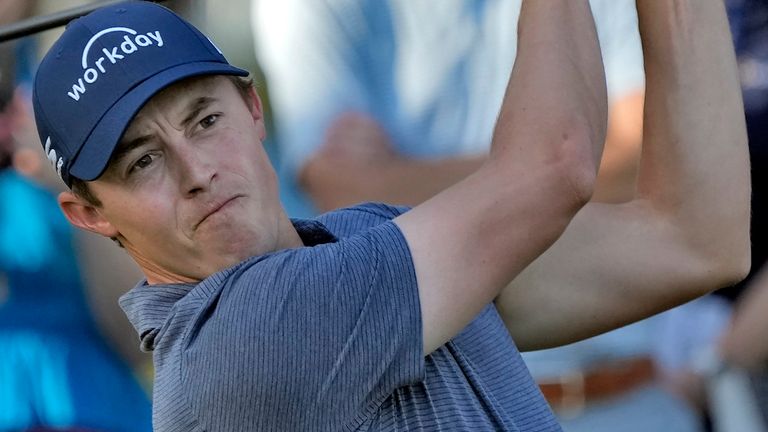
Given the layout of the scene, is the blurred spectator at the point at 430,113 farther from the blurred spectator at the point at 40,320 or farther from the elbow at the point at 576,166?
the elbow at the point at 576,166

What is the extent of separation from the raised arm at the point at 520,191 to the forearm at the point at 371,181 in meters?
1.13

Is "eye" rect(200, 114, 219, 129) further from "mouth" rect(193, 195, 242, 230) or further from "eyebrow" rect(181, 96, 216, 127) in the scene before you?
"mouth" rect(193, 195, 242, 230)

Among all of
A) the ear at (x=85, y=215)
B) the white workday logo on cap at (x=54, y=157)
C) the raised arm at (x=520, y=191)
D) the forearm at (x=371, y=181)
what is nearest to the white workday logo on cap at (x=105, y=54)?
the white workday logo on cap at (x=54, y=157)

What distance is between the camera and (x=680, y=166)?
219cm

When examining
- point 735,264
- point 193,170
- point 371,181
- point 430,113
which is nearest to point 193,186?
point 193,170

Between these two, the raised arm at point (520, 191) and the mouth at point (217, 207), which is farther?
the mouth at point (217, 207)

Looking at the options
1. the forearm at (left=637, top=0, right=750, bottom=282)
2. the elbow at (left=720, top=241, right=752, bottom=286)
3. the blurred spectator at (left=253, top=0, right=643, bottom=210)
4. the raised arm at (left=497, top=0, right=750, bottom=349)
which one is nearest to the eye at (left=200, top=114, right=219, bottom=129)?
the raised arm at (left=497, top=0, right=750, bottom=349)

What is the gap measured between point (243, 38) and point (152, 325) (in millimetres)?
1306

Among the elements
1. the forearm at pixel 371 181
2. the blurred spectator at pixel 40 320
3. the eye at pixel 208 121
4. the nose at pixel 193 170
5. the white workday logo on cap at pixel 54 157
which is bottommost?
the blurred spectator at pixel 40 320

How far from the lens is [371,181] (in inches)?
122

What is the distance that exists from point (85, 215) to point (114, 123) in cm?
25

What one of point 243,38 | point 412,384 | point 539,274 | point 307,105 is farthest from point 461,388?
point 243,38

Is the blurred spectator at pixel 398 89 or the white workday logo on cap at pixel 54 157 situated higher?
the white workday logo on cap at pixel 54 157

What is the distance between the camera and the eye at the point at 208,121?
2090mm
